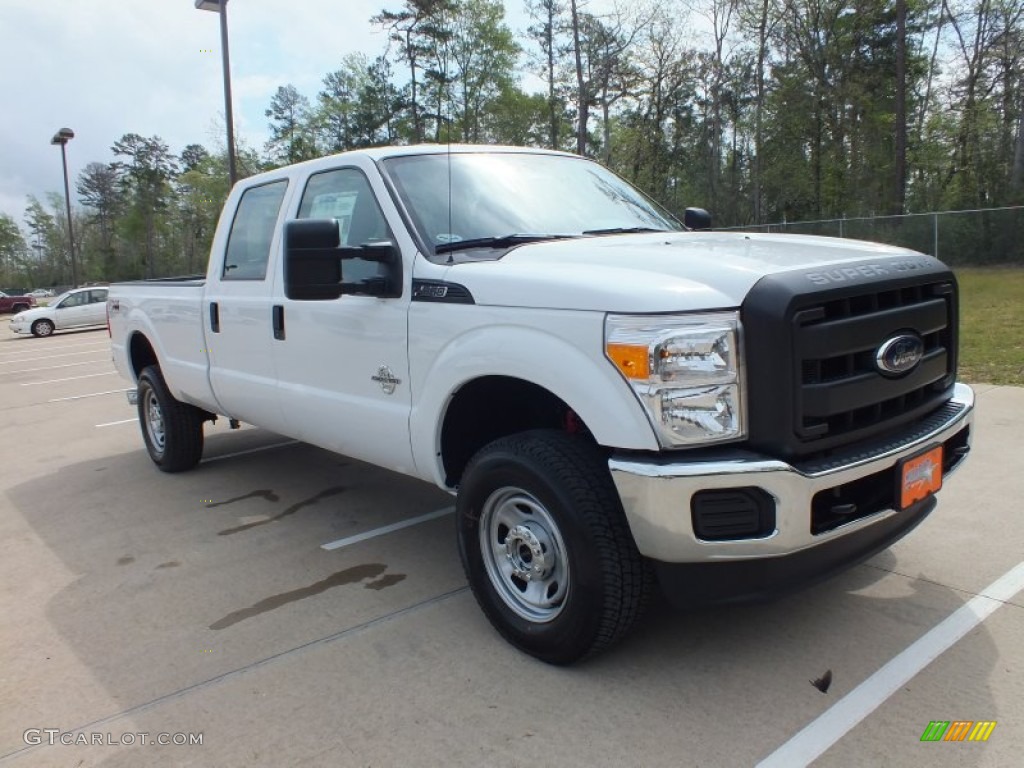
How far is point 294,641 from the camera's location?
3.37 m

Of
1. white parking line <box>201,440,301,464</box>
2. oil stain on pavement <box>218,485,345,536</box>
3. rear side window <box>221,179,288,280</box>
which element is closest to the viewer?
rear side window <box>221,179,288,280</box>

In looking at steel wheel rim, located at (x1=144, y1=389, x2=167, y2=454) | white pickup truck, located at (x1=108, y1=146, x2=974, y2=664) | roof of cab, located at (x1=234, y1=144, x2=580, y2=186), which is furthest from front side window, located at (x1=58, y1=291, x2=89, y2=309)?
white pickup truck, located at (x1=108, y1=146, x2=974, y2=664)

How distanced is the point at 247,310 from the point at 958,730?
4.01 metres

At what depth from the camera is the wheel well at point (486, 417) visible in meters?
3.33

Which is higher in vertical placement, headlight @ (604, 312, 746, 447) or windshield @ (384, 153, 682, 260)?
windshield @ (384, 153, 682, 260)

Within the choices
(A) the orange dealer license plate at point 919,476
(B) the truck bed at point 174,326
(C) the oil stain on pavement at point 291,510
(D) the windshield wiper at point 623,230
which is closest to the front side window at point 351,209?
(D) the windshield wiper at point 623,230

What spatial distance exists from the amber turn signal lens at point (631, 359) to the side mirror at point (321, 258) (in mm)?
1268

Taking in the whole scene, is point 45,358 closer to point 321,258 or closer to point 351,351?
point 351,351

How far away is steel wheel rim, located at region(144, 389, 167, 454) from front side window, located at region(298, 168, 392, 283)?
2.80 meters

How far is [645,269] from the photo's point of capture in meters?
2.76

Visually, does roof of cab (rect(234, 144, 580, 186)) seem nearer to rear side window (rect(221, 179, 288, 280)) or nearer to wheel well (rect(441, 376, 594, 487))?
rear side window (rect(221, 179, 288, 280))

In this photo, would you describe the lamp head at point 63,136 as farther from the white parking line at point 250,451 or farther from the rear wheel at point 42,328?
the white parking line at point 250,451

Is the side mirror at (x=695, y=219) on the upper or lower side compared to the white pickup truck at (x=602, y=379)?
→ upper

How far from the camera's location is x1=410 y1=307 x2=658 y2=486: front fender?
2.56m
